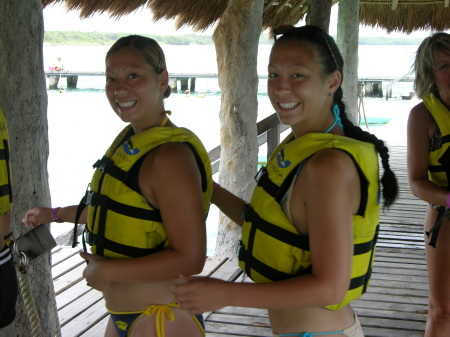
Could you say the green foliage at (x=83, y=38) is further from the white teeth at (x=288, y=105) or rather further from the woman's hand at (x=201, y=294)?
the woman's hand at (x=201, y=294)

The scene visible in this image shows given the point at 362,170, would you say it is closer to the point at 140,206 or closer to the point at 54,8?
the point at 140,206

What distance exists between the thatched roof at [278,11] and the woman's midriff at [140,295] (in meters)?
4.65

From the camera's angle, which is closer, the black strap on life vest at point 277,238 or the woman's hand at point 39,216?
the black strap on life vest at point 277,238

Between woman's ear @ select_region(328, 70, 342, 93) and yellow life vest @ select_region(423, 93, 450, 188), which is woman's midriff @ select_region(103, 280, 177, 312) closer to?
woman's ear @ select_region(328, 70, 342, 93)

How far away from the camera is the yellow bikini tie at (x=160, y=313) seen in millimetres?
1742

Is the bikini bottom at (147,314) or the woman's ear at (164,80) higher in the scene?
the woman's ear at (164,80)

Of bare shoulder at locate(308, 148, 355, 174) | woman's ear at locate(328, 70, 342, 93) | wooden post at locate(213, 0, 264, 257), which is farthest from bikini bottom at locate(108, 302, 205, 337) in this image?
wooden post at locate(213, 0, 264, 257)

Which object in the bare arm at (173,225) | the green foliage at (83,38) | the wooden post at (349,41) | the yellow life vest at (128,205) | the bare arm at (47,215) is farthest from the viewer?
the green foliage at (83,38)

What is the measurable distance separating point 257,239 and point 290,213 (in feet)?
0.43

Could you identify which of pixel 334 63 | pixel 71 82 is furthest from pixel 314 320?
pixel 71 82

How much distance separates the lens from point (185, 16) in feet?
23.4

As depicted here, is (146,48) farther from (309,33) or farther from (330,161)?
(330,161)

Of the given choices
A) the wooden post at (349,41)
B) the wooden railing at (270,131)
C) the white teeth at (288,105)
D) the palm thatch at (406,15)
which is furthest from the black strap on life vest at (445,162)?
the palm thatch at (406,15)

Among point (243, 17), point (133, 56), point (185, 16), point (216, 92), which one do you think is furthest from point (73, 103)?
point (133, 56)
